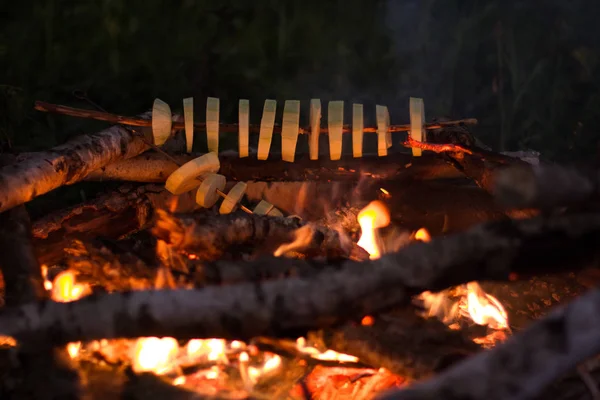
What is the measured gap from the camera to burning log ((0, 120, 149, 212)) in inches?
98.2

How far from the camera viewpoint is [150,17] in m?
4.68

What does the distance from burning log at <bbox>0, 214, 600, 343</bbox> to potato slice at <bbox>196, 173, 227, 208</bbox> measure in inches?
73.1

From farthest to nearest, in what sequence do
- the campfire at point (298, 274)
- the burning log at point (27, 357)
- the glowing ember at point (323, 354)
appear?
the glowing ember at point (323, 354) → the burning log at point (27, 357) → the campfire at point (298, 274)

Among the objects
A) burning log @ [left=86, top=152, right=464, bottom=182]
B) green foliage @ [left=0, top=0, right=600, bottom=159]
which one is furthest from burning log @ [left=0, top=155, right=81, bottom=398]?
green foliage @ [left=0, top=0, right=600, bottom=159]

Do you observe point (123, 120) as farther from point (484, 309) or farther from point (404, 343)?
point (484, 309)

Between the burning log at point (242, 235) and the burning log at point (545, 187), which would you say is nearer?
the burning log at point (545, 187)

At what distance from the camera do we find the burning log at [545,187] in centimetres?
130

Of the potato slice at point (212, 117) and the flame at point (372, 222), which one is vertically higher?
the potato slice at point (212, 117)

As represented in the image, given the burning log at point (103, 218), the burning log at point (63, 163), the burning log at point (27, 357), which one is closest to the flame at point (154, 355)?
the burning log at point (27, 357)

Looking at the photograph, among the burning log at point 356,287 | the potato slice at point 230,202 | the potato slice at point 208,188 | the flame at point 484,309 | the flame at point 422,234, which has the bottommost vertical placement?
the flame at point 484,309

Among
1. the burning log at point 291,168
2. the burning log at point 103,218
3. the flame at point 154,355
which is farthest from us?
the burning log at point 291,168

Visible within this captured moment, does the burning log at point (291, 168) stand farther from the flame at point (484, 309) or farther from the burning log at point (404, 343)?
the burning log at point (404, 343)

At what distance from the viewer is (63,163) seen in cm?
283

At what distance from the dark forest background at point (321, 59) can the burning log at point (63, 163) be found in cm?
125
